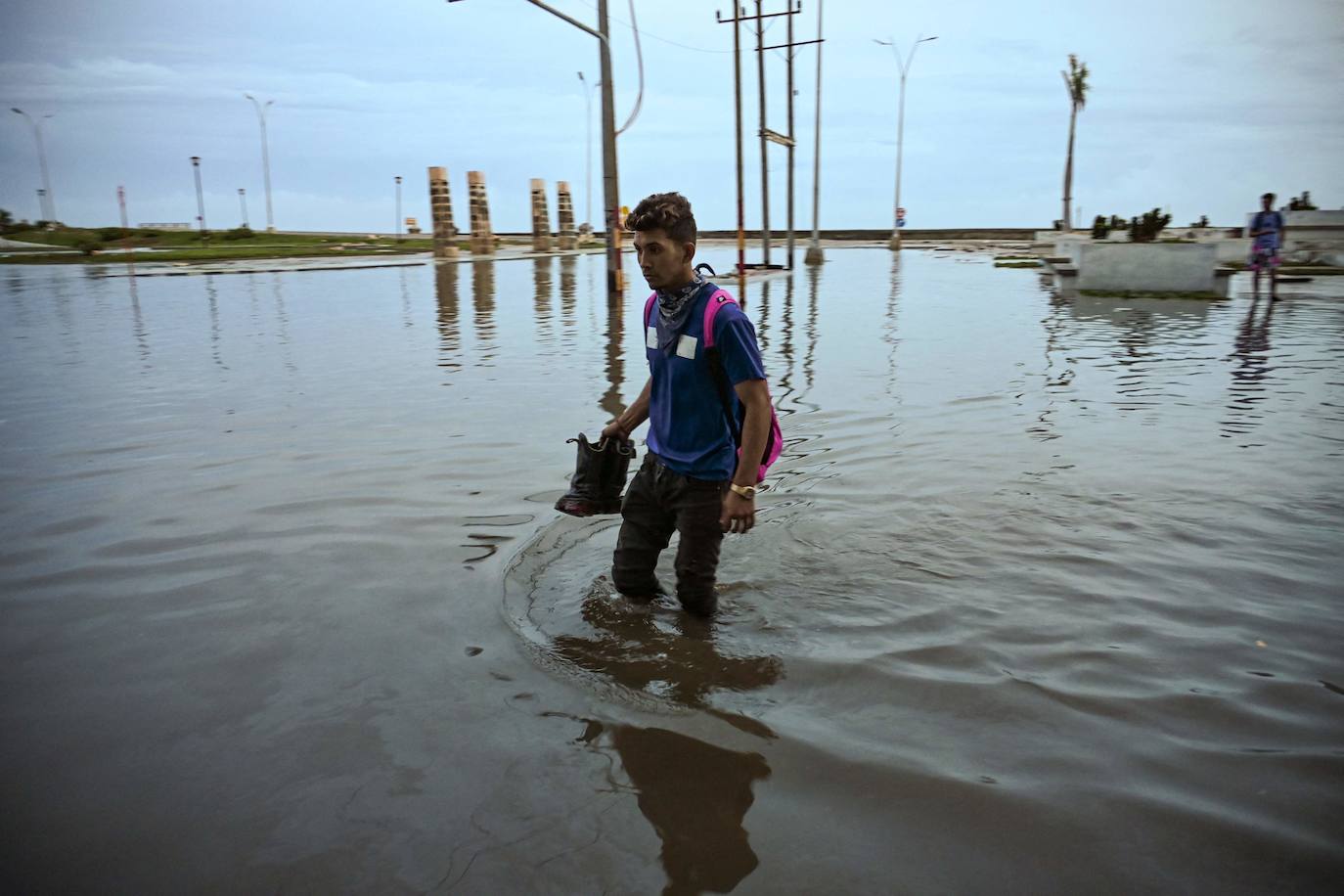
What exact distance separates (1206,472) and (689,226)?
15.9ft

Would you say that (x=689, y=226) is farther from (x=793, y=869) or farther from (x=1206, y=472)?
(x=1206, y=472)

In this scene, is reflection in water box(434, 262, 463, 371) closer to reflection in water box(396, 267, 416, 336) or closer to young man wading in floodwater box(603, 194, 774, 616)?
reflection in water box(396, 267, 416, 336)

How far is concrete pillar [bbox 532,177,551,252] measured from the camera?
5859 centimetres

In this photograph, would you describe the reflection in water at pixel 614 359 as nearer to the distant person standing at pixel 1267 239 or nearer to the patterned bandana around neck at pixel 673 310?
the patterned bandana around neck at pixel 673 310

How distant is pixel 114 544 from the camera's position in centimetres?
516

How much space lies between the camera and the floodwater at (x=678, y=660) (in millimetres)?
2598

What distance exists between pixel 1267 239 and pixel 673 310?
64.6ft

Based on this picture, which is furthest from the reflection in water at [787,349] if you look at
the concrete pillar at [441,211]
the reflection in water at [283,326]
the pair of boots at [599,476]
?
the concrete pillar at [441,211]

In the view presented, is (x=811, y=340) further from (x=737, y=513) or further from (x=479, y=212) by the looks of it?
(x=479, y=212)

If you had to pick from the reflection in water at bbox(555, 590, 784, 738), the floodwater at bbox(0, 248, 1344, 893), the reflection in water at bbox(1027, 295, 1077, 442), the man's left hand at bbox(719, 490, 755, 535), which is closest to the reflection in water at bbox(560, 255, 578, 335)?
the reflection in water at bbox(1027, 295, 1077, 442)

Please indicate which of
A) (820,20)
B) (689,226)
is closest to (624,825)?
(689,226)

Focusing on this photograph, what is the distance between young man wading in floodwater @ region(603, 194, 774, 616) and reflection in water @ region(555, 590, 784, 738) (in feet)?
0.60

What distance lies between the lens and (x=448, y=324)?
651 inches

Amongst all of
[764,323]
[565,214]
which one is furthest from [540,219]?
[764,323]
